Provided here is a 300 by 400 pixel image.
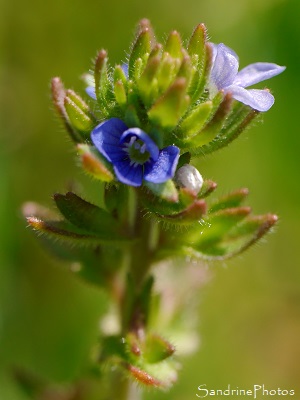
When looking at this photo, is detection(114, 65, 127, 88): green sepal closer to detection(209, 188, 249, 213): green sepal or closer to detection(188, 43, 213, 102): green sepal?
detection(188, 43, 213, 102): green sepal

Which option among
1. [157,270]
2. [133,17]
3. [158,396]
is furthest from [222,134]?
[133,17]

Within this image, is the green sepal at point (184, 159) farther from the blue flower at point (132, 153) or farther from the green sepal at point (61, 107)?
the green sepal at point (61, 107)

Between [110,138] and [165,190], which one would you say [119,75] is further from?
[165,190]

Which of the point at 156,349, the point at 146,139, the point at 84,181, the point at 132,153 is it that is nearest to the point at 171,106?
the point at 146,139

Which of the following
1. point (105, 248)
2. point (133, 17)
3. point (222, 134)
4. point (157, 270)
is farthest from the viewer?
point (133, 17)

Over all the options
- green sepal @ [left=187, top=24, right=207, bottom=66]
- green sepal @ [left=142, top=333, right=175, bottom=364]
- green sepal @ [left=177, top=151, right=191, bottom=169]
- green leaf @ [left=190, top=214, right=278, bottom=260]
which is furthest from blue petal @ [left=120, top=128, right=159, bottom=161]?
green sepal @ [left=142, top=333, right=175, bottom=364]

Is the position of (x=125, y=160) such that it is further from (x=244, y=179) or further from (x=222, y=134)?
(x=244, y=179)
